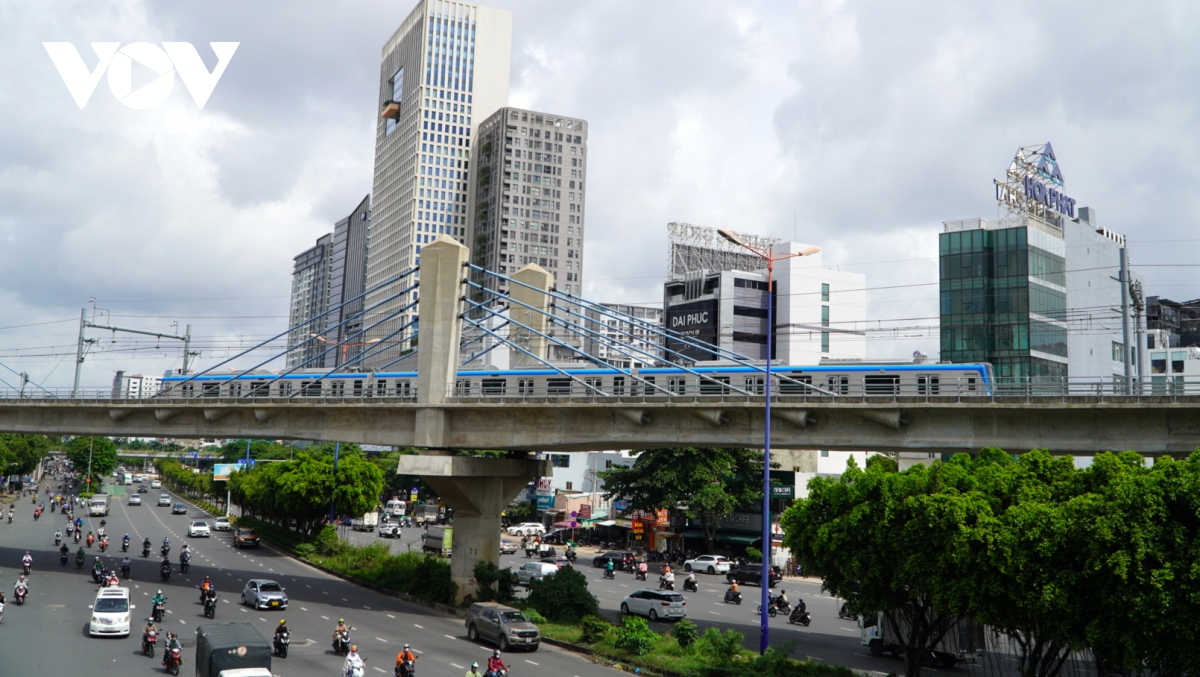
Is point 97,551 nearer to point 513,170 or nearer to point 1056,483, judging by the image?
point 1056,483

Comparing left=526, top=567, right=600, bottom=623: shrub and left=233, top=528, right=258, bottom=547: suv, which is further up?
left=526, top=567, right=600, bottom=623: shrub

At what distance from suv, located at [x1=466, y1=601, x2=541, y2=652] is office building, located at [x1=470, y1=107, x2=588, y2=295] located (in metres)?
114

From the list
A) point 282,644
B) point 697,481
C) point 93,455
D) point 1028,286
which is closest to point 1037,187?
point 1028,286

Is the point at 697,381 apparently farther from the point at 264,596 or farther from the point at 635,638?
the point at 264,596

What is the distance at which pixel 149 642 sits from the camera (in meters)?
27.5

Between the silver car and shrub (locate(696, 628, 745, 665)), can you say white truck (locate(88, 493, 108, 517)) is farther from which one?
shrub (locate(696, 628, 745, 665))

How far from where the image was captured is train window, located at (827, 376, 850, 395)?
40.9 meters

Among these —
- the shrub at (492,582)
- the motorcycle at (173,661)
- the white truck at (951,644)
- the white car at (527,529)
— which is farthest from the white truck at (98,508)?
the white truck at (951,644)

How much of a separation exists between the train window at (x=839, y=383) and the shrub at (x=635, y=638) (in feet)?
53.3

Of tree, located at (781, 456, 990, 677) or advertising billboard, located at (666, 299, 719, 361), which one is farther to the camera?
advertising billboard, located at (666, 299, 719, 361)

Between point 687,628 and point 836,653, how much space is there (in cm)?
681

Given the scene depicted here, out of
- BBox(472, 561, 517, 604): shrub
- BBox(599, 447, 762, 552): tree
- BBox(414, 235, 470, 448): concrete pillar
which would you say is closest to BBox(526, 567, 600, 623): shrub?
BBox(472, 561, 517, 604): shrub

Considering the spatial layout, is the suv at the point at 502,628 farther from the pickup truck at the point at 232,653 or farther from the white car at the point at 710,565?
the white car at the point at 710,565

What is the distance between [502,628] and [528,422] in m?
10.3
